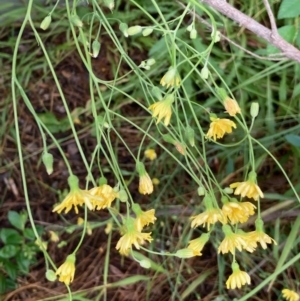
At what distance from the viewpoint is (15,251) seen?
1.40 meters

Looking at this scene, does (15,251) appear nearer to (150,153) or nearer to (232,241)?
(150,153)

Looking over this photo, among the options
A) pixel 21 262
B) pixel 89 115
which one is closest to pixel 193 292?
pixel 21 262

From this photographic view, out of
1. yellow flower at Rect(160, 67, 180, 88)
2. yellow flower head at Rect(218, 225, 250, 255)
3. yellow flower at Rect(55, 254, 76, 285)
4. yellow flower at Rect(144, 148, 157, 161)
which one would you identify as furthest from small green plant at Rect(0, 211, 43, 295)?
yellow flower at Rect(160, 67, 180, 88)

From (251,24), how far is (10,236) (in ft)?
2.60

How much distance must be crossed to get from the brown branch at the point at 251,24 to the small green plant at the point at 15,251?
76 centimetres

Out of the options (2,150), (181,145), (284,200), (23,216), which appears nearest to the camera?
(181,145)

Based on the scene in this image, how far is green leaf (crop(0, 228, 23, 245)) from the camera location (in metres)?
1.41

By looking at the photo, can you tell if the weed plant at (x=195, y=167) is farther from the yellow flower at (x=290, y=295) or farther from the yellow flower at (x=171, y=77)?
the yellow flower at (x=171, y=77)

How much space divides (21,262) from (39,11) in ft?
2.03

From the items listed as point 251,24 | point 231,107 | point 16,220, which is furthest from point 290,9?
point 16,220

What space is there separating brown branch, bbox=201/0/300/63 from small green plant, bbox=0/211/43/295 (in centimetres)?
76

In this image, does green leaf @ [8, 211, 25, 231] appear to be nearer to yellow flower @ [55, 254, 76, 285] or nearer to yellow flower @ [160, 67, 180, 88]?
yellow flower @ [55, 254, 76, 285]

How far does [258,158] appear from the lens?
1.38 meters

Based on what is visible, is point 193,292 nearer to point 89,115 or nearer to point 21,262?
point 21,262
